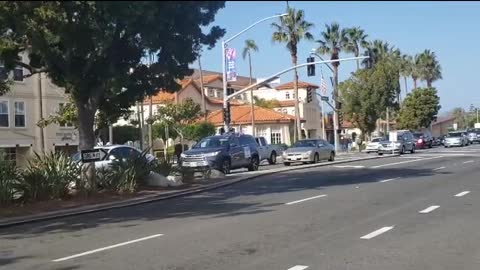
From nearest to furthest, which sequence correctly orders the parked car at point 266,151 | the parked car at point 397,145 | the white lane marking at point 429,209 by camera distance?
the white lane marking at point 429,209
the parked car at point 266,151
the parked car at point 397,145

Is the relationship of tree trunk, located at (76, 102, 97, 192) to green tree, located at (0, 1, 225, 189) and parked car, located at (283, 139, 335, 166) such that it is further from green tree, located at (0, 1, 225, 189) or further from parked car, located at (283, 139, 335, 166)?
parked car, located at (283, 139, 335, 166)

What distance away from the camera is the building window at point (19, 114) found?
45406 millimetres

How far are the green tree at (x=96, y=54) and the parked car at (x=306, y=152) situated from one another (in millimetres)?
16182

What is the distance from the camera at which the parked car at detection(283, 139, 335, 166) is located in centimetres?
3556

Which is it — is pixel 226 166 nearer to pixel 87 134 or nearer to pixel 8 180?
pixel 87 134

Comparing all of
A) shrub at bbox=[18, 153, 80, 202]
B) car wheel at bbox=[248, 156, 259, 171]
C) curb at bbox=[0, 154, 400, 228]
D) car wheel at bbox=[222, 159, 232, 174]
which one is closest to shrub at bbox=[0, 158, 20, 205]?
shrub at bbox=[18, 153, 80, 202]

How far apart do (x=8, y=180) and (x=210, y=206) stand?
5230 millimetres

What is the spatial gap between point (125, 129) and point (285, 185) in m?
41.5

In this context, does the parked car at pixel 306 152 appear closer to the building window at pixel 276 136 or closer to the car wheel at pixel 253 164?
the car wheel at pixel 253 164

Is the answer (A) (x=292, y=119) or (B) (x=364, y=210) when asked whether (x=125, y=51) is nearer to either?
(B) (x=364, y=210)

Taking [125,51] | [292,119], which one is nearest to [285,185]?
[125,51]

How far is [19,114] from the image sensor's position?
4569 cm

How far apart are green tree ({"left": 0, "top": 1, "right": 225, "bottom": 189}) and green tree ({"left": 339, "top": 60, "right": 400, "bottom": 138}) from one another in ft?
148

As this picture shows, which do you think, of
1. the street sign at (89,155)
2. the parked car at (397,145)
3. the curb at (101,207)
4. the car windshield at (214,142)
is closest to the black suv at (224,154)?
the car windshield at (214,142)
